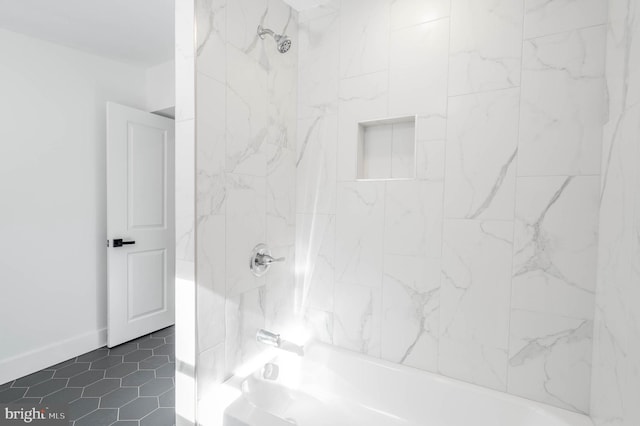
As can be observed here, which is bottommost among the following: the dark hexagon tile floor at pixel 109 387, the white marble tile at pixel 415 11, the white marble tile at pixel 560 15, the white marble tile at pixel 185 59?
the dark hexagon tile floor at pixel 109 387

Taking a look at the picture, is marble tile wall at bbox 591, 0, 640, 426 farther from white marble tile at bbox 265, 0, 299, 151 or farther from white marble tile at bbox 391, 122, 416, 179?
white marble tile at bbox 265, 0, 299, 151

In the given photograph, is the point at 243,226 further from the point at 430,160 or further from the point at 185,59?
the point at 430,160

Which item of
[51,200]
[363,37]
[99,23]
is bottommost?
[51,200]

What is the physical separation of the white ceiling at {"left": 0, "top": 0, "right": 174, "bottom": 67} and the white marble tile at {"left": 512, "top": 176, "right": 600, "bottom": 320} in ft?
7.51

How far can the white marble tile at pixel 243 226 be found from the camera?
1431 mm

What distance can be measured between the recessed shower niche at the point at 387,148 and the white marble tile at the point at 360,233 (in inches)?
4.2

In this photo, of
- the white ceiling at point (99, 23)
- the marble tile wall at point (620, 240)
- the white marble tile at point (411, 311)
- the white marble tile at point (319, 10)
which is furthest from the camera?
the white ceiling at point (99, 23)

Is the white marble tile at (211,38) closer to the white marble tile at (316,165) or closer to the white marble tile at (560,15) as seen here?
the white marble tile at (316,165)

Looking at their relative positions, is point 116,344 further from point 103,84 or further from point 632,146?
point 632,146

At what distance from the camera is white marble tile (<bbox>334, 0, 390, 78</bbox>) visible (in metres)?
1.59

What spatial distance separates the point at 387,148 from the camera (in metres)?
1.67

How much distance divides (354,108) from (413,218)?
67cm

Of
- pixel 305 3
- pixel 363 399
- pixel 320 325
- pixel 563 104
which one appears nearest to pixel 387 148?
pixel 563 104

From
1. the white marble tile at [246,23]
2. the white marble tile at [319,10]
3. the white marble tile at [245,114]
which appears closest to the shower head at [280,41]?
the white marble tile at [246,23]
